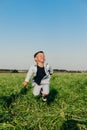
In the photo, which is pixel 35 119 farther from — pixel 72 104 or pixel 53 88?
pixel 53 88

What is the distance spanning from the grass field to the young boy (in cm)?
30

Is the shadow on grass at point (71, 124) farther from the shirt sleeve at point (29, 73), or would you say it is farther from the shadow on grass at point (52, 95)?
the shirt sleeve at point (29, 73)

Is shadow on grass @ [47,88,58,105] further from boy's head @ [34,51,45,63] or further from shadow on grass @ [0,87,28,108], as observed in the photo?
boy's head @ [34,51,45,63]

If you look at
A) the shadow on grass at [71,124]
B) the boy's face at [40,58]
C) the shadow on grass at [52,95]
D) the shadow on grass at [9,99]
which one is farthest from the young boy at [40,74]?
the shadow on grass at [71,124]

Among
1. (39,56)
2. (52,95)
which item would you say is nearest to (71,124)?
(39,56)

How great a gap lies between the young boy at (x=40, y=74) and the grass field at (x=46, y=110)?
303 millimetres

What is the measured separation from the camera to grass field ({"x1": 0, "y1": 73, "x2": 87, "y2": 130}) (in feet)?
25.8

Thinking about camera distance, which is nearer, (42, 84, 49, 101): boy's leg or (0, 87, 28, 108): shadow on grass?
(0, 87, 28, 108): shadow on grass

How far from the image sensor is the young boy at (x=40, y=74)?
39.5ft

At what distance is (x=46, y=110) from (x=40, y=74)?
2.26 metres

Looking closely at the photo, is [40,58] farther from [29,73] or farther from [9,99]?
[9,99]

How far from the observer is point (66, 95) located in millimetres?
12969

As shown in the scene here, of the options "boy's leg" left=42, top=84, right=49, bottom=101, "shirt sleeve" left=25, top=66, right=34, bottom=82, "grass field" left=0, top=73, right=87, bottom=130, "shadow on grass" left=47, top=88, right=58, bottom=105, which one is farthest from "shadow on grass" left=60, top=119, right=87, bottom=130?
"shirt sleeve" left=25, top=66, right=34, bottom=82

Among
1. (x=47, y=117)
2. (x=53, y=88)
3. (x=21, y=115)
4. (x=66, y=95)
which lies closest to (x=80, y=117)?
(x=47, y=117)
